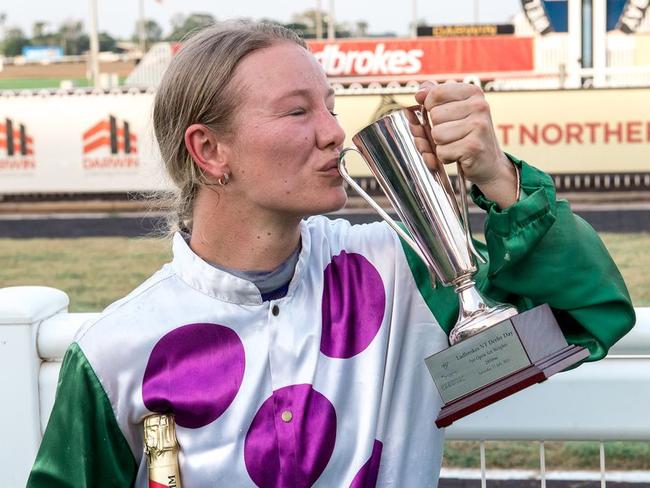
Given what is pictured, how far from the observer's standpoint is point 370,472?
1.76 meters

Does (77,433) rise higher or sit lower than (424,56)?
higher

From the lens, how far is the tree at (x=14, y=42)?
38.6 meters

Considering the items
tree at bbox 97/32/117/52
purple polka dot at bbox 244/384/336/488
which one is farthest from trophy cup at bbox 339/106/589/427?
tree at bbox 97/32/117/52

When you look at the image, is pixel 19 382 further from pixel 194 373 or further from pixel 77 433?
pixel 194 373

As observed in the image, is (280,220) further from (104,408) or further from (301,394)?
(104,408)

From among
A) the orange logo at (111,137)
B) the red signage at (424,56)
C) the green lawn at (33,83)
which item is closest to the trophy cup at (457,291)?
the orange logo at (111,137)

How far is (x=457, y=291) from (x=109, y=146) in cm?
1392

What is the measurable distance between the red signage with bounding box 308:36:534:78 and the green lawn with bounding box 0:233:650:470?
1153 cm

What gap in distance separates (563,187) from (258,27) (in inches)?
514

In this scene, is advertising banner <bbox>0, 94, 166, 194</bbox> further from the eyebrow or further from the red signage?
the eyebrow

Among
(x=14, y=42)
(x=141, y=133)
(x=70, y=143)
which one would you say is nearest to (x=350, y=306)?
(x=141, y=133)

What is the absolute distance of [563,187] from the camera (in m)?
14.4

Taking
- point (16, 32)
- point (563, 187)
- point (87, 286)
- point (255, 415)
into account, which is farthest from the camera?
point (16, 32)

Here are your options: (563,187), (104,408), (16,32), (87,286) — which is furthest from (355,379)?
(16,32)
